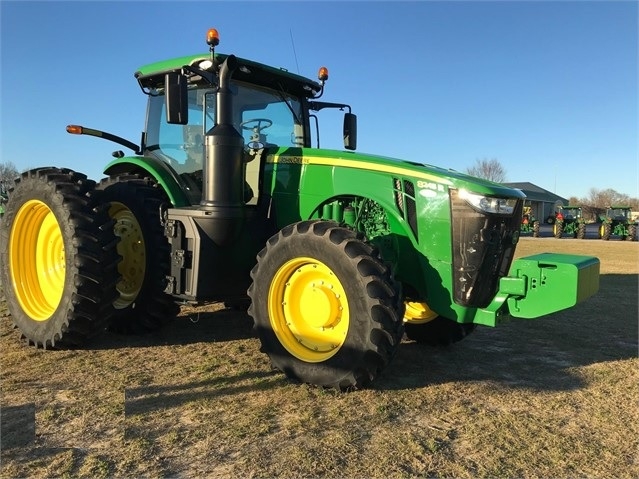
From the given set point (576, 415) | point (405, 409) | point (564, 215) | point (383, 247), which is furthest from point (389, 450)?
point (564, 215)

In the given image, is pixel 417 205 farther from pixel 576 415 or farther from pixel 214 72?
pixel 214 72

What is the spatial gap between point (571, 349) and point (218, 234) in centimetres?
358

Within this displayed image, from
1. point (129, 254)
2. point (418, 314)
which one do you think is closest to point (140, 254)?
point (129, 254)

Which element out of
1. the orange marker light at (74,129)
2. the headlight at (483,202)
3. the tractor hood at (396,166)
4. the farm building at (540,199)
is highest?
the farm building at (540,199)

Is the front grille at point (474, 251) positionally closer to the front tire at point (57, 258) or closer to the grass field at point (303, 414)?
the grass field at point (303, 414)

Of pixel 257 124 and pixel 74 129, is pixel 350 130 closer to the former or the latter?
pixel 257 124

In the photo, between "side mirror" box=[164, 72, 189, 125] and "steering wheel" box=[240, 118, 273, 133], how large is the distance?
899 mm

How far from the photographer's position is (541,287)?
360 centimetres

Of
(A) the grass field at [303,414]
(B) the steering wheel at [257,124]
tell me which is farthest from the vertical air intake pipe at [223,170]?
(A) the grass field at [303,414]

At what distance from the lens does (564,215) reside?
3158 centimetres

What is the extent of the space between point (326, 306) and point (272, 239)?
26.0 inches

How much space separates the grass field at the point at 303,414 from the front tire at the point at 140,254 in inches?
9.4

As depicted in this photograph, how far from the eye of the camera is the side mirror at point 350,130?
574 cm

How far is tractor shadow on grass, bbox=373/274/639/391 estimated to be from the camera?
13.5 feet
